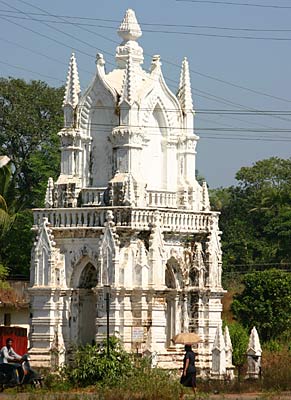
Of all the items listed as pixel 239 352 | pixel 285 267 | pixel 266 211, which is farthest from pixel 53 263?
pixel 266 211

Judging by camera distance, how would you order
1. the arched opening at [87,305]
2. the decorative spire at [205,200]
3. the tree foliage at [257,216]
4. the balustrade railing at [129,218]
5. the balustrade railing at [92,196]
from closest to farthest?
the balustrade railing at [129,218], the balustrade railing at [92,196], the arched opening at [87,305], the decorative spire at [205,200], the tree foliage at [257,216]

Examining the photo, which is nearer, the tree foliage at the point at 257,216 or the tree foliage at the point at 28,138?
the tree foliage at the point at 28,138

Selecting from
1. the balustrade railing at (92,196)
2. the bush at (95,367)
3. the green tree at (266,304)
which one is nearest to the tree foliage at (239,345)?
the green tree at (266,304)

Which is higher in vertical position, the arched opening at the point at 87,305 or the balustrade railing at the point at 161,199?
the balustrade railing at the point at 161,199

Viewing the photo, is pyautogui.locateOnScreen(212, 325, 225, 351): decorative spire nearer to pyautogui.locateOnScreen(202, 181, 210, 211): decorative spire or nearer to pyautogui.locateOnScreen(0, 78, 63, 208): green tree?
pyautogui.locateOnScreen(202, 181, 210, 211): decorative spire

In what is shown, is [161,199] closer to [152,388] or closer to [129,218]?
[129,218]

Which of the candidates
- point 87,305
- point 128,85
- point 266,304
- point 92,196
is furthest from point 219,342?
point 266,304

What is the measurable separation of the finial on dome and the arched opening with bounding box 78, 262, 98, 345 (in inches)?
298

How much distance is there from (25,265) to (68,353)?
24.0 meters

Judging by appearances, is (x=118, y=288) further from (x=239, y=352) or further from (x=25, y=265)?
(x=25, y=265)

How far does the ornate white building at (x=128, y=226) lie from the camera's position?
4906cm

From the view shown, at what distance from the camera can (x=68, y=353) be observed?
164 feet

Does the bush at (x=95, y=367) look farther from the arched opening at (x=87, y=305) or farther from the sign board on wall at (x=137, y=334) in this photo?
the arched opening at (x=87, y=305)

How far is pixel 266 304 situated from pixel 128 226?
836 inches
